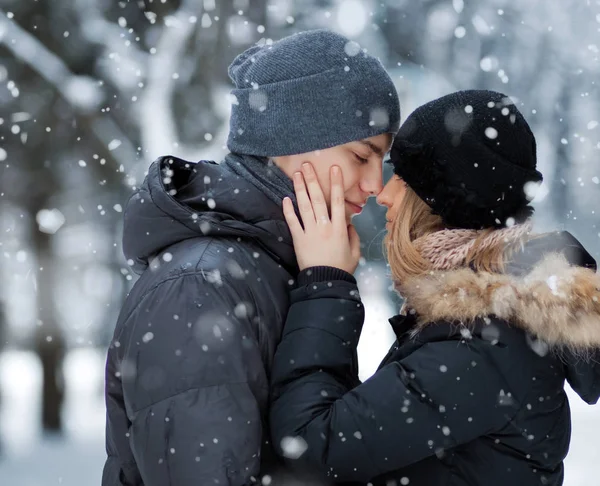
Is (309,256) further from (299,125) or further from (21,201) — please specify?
(21,201)

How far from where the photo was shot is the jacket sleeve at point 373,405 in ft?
6.82

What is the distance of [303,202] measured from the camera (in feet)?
7.84

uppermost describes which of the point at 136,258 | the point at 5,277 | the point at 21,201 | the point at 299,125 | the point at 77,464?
the point at 299,125

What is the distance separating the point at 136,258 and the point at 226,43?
18.1 ft

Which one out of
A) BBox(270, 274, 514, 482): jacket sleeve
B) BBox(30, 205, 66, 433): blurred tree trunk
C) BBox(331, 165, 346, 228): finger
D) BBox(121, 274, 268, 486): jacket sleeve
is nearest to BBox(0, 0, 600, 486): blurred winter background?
BBox(30, 205, 66, 433): blurred tree trunk

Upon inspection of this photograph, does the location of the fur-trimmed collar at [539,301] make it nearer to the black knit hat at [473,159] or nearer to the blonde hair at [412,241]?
the blonde hair at [412,241]

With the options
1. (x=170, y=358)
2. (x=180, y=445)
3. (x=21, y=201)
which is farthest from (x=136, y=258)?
(x=21, y=201)

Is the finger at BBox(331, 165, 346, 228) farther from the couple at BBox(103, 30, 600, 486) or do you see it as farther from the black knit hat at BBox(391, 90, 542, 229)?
the black knit hat at BBox(391, 90, 542, 229)

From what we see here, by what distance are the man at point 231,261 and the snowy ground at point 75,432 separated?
486cm

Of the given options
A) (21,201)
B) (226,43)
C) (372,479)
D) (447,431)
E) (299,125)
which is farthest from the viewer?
(226,43)

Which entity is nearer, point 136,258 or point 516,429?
point 516,429

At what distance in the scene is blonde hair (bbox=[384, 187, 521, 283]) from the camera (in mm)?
2346

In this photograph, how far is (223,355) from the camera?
1.98 metres

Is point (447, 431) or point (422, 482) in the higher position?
point (447, 431)
